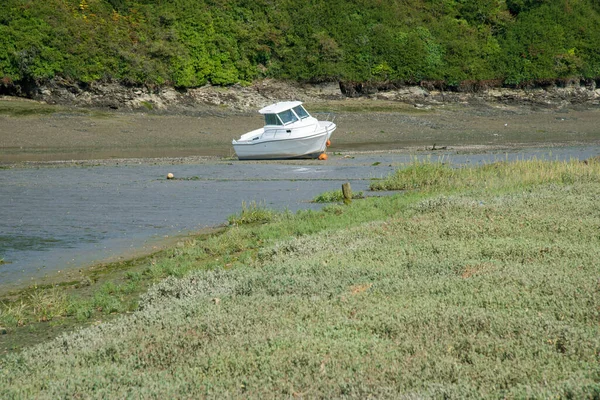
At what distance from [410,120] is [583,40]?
24.7 metres

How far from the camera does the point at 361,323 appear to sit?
7199mm

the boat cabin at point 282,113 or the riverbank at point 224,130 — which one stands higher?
the boat cabin at point 282,113

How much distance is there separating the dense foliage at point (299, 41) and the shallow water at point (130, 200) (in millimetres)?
16257

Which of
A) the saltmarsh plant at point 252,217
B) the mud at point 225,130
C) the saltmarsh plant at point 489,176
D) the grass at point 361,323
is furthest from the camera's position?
the mud at point 225,130

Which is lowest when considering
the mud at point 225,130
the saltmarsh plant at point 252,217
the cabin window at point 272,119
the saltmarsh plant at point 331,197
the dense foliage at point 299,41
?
the mud at point 225,130

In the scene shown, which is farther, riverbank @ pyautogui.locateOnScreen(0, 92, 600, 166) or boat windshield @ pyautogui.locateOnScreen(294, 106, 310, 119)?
riverbank @ pyautogui.locateOnScreen(0, 92, 600, 166)

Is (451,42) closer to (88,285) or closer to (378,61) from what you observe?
(378,61)

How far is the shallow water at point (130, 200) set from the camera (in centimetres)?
1354

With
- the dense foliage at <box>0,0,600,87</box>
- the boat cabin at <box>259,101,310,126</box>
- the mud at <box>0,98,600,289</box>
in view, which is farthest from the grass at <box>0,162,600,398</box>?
the dense foliage at <box>0,0,600,87</box>

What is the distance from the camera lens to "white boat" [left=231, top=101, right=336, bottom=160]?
1257 inches

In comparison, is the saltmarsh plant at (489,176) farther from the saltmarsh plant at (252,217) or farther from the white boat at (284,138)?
the white boat at (284,138)

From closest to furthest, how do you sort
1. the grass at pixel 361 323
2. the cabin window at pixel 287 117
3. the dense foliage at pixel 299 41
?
1. the grass at pixel 361 323
2. the cabin window at pixel 287 117
3. the dense foliage at pixel 299 41

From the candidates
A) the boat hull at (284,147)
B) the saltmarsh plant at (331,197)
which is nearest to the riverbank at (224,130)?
the boat hull at (284,147)

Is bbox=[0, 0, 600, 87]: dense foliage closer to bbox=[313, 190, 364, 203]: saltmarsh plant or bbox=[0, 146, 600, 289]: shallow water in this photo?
bbox=[0, 146, 600, 289]: shallow water
